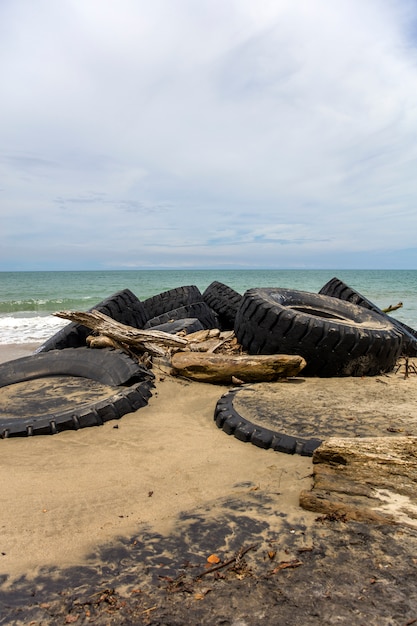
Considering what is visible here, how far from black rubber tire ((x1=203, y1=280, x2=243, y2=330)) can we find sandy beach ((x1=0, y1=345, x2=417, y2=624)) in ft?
17.9

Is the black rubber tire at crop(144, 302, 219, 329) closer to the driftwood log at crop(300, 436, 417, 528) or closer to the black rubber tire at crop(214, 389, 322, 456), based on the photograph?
A: the black rubber tire at crop(214, 389, 322, 456)

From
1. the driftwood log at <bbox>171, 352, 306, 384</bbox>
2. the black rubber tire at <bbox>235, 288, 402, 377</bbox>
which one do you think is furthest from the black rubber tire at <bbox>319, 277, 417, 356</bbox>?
the driftwood log at <bbox>171, 352, 306, 384</bbox>

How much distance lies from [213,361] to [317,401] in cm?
133

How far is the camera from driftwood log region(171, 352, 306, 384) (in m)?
4.70

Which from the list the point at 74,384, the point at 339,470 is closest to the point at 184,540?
the point at 339,470

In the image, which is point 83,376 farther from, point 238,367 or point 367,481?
point 367,481

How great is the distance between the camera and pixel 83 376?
15.9 ft

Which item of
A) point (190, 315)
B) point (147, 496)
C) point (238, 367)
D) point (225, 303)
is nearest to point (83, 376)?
point (238, 367)

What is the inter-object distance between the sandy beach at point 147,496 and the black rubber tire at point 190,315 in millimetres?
4097

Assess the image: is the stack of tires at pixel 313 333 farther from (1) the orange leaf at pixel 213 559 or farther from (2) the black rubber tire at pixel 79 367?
(1) the orange leaf at pixel 213 559

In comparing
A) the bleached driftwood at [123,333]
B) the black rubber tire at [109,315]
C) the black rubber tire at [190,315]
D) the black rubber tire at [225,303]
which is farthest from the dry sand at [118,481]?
the black rubber tire at [225,303]

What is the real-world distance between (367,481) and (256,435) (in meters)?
1.14

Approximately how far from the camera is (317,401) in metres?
4.00

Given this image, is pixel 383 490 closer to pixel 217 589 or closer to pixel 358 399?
pixel 217 589
